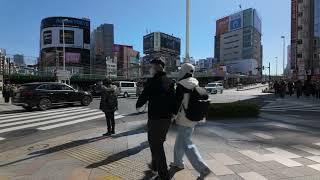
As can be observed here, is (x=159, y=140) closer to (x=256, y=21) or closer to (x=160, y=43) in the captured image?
(x=160, y=43)

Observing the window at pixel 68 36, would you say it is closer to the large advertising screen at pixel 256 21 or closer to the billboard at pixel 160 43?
the billboard at pixel 160 43

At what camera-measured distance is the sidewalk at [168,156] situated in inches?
256

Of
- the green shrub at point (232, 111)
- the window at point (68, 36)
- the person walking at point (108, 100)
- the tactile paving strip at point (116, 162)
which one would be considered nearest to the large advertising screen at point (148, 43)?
the window at point (68, 36)

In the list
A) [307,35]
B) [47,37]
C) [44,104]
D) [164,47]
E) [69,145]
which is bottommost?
A: [69,145]

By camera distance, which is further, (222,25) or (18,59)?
(222,25)

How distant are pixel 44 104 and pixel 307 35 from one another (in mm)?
66588

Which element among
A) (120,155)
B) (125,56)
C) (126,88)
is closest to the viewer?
(120,155)

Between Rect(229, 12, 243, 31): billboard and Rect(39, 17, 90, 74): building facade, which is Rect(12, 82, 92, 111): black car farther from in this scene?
Rect(229, 12, 243, 31): billboard

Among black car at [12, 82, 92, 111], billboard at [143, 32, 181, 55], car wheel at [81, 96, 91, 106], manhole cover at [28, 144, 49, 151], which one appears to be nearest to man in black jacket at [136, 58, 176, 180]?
manhole cover at [28, 144, 49, 151]

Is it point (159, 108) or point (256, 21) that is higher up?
point (256, 21)

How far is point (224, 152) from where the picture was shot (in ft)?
26.4

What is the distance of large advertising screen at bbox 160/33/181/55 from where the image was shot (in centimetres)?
13862

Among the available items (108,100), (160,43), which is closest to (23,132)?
(108,100)

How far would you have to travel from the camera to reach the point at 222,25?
516ft
